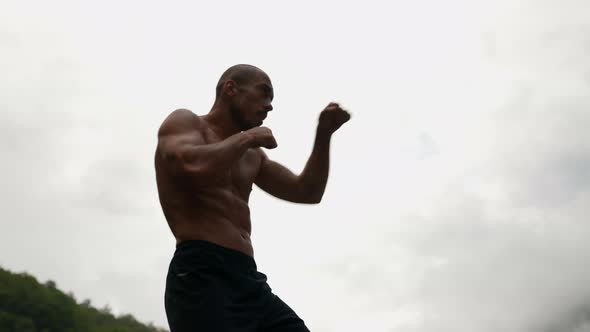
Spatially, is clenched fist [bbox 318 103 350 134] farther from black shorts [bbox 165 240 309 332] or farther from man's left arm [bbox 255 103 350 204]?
black shorts [bbox 165 240 309 332]

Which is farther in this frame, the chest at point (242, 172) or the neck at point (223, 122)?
the neck at point (223, 122)

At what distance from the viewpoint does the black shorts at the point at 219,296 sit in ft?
14.4

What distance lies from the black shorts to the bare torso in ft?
0.21

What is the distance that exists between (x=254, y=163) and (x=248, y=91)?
608 mm

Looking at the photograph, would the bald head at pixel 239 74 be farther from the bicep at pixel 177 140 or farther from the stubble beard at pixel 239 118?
the bicep at pixel 177 140

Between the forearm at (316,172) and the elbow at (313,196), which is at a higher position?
the forearm at (316,172)

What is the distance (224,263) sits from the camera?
15.0ft

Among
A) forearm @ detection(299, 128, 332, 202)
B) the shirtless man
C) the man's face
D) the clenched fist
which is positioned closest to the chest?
the shirtless man

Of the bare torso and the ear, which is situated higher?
the ear

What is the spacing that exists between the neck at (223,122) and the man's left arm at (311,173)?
546 mm

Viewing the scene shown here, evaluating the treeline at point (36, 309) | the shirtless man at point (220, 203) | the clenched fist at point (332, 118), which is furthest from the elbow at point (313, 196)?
the treeline at point (36, 309)

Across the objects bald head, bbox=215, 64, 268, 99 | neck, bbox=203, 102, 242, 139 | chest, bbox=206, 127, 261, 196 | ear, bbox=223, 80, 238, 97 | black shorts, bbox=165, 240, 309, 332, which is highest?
bald head, bbox=215, 64, 268, 99

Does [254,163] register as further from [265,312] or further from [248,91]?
[265,312]

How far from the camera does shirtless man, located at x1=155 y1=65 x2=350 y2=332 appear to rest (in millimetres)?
4406
